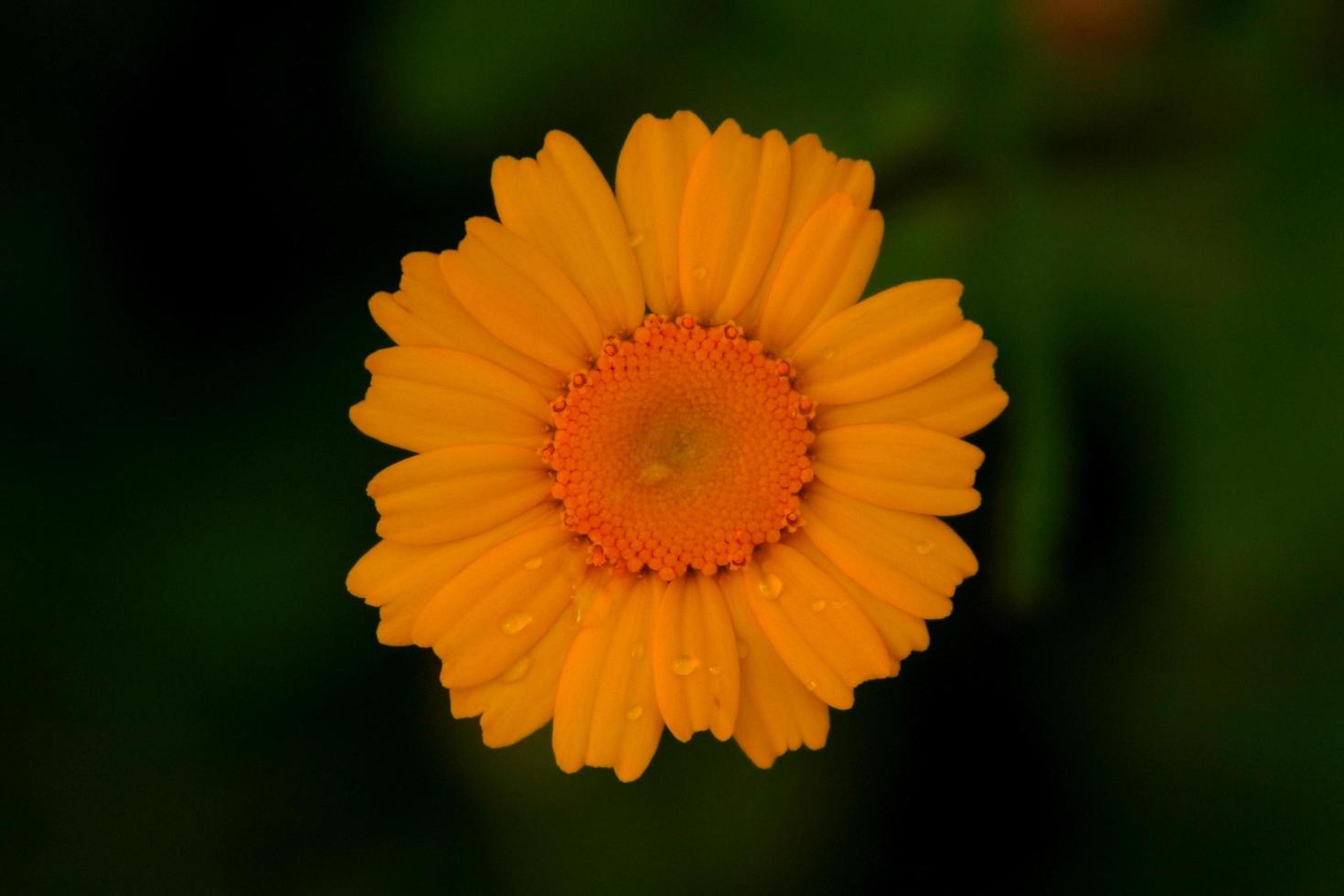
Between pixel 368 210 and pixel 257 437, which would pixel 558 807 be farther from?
pixel 368 210

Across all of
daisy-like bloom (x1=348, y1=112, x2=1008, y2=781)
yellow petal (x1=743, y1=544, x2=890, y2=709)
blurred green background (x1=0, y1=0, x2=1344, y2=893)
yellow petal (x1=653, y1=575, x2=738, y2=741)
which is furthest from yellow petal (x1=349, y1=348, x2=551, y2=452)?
blurred green background (x1=0, y1=0, x2=1344, y2=893)

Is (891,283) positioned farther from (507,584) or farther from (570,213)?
(507,584)

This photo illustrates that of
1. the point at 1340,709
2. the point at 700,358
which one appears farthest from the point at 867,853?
the point at 700,358

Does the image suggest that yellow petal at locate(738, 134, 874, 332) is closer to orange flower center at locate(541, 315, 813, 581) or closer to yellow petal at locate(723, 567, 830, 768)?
orange flower center at locate(541, 315, 813, 581)

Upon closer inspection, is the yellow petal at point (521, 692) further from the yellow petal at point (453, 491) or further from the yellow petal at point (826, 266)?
the yellow petal at point (826, 266)

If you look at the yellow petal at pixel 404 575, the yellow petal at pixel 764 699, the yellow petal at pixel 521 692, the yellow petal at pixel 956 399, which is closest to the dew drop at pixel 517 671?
the yellow petal at pixel 521 692

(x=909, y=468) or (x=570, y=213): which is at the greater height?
(x=570, y=213)

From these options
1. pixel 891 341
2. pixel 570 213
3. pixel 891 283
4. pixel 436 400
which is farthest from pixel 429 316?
pixel 891 283
